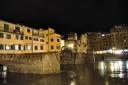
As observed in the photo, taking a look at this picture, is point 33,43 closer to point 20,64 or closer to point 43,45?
point 43,45

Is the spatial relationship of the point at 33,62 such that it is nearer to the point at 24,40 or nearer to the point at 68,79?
the point at 68,79

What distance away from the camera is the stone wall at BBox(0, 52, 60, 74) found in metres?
48.8

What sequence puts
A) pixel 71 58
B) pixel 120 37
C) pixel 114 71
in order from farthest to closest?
1. pixel 120 37
2. pixel 71 58
3. pixel 114 71

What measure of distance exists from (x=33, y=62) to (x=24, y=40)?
21555mm

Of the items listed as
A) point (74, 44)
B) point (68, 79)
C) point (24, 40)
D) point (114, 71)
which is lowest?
point (68, 79)

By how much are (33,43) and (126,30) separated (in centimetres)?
9842

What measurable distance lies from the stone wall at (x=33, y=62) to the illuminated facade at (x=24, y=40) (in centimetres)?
793

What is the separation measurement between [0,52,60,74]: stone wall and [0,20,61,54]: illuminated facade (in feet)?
26.0

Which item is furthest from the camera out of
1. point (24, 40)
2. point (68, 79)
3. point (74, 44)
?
point (74, 44)

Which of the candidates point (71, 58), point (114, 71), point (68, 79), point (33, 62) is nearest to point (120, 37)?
point (71, 58)

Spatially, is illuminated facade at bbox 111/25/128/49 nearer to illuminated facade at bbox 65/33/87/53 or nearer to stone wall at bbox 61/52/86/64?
illuminated facade at bbox 65/33/87/53

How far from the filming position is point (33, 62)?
162 ft

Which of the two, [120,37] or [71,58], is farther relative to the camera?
[120,37]

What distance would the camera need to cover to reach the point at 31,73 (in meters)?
50.3
